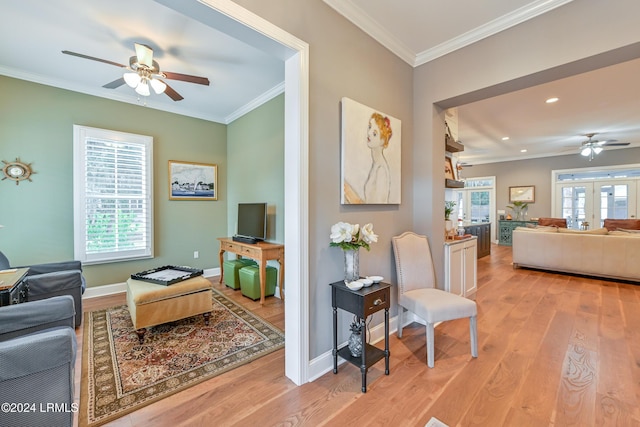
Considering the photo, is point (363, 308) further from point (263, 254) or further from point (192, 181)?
point (192, 181)

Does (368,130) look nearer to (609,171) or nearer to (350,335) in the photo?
(350,335)

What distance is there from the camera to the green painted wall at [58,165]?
320 centimetres

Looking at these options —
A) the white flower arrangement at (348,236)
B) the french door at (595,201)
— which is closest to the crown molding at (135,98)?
the white flower arrangement at (348,236)

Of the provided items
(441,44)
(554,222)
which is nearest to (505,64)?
(441,44)

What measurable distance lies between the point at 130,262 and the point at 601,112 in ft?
26.2

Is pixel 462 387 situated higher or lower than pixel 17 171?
lower

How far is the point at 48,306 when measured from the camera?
1769 millimetres

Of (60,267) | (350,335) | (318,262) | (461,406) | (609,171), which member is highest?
(609,171)

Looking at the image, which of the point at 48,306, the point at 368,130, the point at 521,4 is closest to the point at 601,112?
the point at 521,4

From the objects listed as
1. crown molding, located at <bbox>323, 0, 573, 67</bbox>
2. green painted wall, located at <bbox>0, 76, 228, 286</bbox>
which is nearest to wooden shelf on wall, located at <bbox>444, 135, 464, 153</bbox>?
crown molding, located at <bbox>323, 0, 573, 67</bbox>

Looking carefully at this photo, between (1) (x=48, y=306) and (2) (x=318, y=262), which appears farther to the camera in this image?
(2) (x=318, y=262)

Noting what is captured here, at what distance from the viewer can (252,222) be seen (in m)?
4.02

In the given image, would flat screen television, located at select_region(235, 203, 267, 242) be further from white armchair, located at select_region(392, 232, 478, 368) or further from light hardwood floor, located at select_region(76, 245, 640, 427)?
white armchair, located at select_region(392, 232, 478, 368)

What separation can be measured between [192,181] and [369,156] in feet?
11.4
